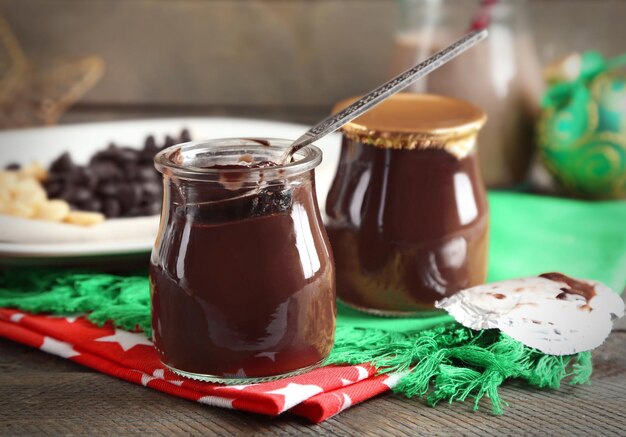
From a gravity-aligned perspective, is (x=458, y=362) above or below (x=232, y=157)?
below

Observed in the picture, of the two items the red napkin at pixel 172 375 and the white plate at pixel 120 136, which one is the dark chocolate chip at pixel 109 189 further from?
the red napkin at pixel 172 375

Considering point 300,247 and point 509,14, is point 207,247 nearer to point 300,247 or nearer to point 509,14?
point 300,247

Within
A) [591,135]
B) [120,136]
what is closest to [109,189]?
[120,136]

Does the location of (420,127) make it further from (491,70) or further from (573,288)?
(491,70)

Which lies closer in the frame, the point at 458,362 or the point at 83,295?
Result: the point at 458,362

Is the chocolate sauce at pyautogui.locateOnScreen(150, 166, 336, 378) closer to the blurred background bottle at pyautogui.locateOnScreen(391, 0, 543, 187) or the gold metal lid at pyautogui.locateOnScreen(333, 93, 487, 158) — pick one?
the gold metal lid at pyautogui.locateOnScreen(333, 93, 487, 158)

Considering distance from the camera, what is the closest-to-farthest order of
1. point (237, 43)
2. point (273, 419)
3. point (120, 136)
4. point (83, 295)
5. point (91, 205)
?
point (273, 419) → point (83, 295) → point (91, 205) → point (120, 136) → point (237, 43)

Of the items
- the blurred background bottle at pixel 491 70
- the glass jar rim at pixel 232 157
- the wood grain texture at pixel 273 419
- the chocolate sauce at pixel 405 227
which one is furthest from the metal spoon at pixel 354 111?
the blurred background bottle at pixel 491 70
